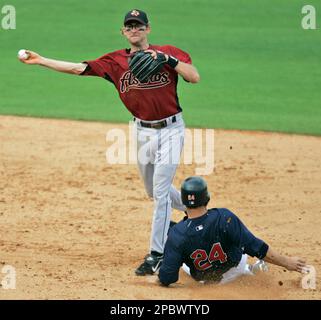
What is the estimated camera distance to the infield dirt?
738 centimetres

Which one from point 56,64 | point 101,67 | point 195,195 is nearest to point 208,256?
point 195,195

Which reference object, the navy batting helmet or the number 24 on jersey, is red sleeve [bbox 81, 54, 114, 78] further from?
the number 24 on jersey

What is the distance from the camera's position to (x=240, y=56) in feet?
57.8

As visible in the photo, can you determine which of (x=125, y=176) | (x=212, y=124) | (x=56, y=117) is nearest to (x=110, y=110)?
(x=56, y=117)

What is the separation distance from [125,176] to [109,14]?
1004cm

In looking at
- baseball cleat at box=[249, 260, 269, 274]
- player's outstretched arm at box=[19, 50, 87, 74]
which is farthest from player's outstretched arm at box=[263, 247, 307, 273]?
player's outstretched arm at box=[19, 50, 87, 74]

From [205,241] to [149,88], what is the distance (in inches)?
61.0

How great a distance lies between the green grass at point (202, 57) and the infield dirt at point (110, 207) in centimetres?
102

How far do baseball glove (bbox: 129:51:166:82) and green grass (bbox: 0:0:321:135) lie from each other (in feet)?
18.7

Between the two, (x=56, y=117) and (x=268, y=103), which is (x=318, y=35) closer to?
(x=268, y=103)

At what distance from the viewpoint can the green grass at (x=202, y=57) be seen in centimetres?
1413

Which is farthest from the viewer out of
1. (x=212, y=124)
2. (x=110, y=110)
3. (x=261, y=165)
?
(x=110, y=110)

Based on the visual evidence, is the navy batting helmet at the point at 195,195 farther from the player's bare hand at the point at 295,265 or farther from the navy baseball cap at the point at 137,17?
the navy baseball cap at the point at 137,17
